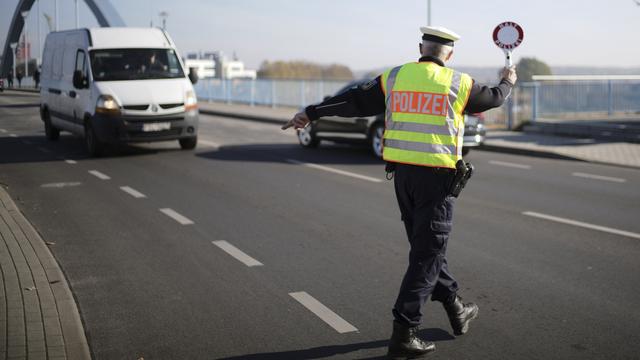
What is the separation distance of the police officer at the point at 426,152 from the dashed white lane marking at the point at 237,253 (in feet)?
8.32

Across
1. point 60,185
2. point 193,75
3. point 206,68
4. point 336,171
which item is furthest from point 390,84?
point 206,68

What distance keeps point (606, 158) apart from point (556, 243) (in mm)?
8388

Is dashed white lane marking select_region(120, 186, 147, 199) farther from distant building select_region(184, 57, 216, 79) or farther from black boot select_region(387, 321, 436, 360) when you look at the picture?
distant building select_region(184, 57, 216, 79)

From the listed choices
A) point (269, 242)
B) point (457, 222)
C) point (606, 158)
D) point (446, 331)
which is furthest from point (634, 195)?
point (446, 331)

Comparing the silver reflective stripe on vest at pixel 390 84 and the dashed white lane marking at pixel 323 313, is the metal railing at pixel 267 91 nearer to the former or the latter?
the dashed white lane marking at pixel 323 313

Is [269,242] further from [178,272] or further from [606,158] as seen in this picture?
[606,158]

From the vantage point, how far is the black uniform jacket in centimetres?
454

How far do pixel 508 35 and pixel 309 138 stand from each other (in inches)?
450

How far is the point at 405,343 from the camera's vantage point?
445cm

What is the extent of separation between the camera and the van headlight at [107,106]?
14484 millimetres

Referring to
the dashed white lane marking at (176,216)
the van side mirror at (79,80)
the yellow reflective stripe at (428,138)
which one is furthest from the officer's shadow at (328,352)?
the van side mirror at (79,80)

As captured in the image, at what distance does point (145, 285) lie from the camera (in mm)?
6148

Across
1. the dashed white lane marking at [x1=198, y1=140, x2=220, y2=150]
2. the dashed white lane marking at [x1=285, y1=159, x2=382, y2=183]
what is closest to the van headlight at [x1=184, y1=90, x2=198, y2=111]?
the dashed white lane marking at [x1=198, y1=140, x2=220, y2=150]

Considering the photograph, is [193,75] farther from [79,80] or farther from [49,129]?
[49,129]
